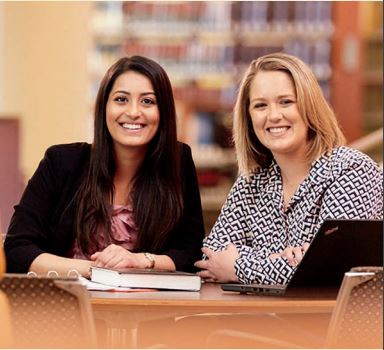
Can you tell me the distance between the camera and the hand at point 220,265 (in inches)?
105

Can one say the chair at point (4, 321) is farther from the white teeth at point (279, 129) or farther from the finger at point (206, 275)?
the white teeth at point (279, 129)

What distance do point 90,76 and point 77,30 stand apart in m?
0.40

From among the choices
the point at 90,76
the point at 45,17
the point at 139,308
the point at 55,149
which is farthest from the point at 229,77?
the point at 139,308

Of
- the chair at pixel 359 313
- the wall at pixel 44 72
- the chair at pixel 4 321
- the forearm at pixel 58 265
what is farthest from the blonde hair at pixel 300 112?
the wall at pixel 44 72

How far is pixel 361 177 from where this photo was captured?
271cm

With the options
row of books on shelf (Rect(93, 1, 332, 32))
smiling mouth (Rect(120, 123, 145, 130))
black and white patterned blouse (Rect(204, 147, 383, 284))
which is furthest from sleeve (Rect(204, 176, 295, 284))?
row of books on shelf (Rect(93, 1, 332, 32))

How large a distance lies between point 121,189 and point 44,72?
6.13m

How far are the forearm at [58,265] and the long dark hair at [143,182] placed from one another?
16cm

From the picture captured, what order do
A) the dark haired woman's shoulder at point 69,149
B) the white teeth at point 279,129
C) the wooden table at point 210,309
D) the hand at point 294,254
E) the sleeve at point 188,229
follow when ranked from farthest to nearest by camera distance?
the dark haired woman's shoulder at point 69,149
the sleeve at point 188,229
the white teeth at point 279,129
the hand at point 294,254
the wooden table at point 210,309

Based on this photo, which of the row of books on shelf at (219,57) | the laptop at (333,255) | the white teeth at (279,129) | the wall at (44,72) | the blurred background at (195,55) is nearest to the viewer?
the laptop at (333,255)

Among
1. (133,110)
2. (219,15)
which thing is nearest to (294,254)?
(133,110)

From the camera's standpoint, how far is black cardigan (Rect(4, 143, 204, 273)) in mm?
2916

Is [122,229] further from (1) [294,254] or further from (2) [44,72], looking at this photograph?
(2) [44,72]

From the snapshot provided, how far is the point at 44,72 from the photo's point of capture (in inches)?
354
